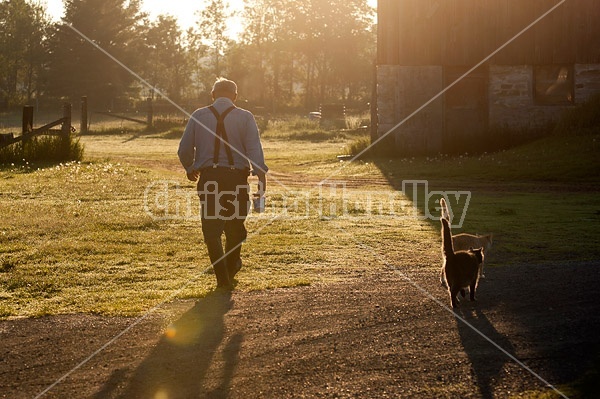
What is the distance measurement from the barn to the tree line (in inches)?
1526

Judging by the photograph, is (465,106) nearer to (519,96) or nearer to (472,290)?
(519,96)

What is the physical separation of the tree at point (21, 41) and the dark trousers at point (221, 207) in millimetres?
72925

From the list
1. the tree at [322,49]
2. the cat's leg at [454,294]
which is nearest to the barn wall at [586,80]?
the cat's leg at [454,294]

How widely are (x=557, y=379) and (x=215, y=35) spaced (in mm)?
74521

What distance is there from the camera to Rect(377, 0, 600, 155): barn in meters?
29.9

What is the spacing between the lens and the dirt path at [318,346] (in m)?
5.82

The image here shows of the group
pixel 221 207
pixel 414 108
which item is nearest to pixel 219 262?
pixel 221 207

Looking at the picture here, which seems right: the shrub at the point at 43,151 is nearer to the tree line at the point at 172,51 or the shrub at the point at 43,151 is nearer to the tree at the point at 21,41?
the tree line at the point at 172,51

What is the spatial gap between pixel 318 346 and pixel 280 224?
27.2 feet

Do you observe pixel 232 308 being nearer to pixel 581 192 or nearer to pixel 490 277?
pixel 490 277

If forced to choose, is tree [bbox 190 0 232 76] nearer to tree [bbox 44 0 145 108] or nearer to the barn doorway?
tree [bbox 44 0 145 108]

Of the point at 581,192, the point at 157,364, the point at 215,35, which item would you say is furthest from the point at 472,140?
the point at 215,35

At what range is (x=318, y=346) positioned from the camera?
6.71 meters

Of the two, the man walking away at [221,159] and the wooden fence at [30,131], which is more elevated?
the wooden fence at [30,131]
